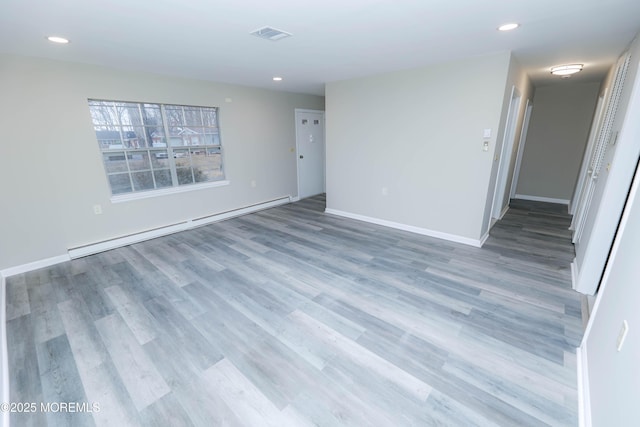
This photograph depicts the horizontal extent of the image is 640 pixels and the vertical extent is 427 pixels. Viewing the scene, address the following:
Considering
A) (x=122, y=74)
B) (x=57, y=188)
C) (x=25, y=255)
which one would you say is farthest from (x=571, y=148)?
(x=25, y=255)

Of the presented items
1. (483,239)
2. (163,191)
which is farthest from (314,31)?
(483,239)

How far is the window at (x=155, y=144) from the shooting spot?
3.51 metres

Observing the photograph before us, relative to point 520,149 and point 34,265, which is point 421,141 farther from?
point 34,265

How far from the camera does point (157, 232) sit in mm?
4047

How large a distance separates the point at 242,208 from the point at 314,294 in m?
3.06

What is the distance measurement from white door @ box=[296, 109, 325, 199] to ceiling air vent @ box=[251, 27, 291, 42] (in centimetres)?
339

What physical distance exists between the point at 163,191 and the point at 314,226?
7.76 feet

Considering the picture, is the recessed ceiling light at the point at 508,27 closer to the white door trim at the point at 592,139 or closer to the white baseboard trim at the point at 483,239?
the white baseboard trim at the point at 483,239

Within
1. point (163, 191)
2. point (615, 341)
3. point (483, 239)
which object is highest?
point (163, 191)

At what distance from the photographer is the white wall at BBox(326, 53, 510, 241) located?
10.6 feet

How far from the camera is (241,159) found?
16.3 feet

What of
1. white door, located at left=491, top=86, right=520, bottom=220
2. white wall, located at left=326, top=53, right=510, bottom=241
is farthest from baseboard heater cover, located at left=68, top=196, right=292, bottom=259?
white door, located at left=491, top=86, right=520, bottom=220

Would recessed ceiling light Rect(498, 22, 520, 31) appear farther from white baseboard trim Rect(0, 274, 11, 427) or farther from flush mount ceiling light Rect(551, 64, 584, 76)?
white baseboard trim Rect(0, 274, 11, 427)

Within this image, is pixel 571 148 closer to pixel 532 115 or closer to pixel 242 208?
pixel 532 115
